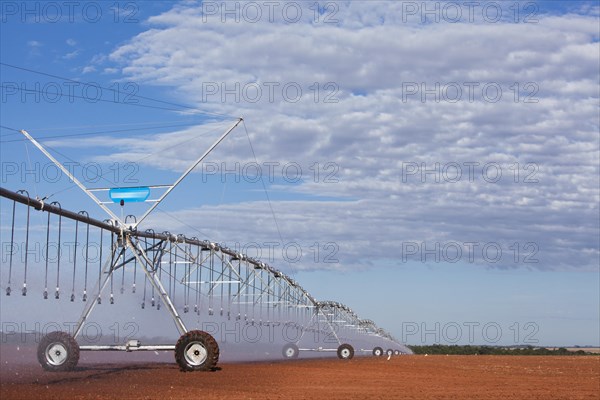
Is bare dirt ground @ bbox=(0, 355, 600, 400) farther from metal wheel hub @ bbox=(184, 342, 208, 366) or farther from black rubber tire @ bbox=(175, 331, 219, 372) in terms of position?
metal wheel hub @ bbox=(184, 342, 208, 366)

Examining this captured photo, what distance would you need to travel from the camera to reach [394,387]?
3192 cm

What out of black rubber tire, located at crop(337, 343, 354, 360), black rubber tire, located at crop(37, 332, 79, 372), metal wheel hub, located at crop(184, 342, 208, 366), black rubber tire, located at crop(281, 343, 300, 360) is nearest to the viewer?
black rubber tire, located at crop(37, 332, 79, 372)

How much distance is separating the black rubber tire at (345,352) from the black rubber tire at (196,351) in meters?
36.6

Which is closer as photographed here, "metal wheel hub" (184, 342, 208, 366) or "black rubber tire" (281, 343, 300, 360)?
"metal wheel hub" (184, 342, 208, 366)

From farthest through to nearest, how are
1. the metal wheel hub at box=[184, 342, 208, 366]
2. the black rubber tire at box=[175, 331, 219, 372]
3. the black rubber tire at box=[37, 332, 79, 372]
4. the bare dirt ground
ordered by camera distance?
1. the metal wheel hub at box=[184, 342, 208, 366]
2. the black rubber tire at box=[175, 331, 219, 372]
3. the black rubber tire at box=[37, 332, 79, 372]
4. the bare dirt ground

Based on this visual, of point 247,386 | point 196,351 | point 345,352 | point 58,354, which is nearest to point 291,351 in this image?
point 345,352

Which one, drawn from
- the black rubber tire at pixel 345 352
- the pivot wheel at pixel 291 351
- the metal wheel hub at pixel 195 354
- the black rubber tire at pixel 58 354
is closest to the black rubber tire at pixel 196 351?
the metal wheel hub at pixel 195 354

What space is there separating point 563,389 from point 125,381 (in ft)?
55.6

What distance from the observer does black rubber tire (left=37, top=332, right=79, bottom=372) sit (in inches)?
1288

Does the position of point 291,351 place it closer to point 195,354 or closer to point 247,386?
point 195,354

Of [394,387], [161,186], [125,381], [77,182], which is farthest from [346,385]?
[77,182]

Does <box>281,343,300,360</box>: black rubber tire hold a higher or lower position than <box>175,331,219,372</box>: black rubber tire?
lower

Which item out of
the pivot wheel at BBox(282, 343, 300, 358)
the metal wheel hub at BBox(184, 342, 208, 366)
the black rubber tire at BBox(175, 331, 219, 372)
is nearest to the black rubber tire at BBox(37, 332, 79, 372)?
the black rubber tire at BBox(175, 331, 219, 372)

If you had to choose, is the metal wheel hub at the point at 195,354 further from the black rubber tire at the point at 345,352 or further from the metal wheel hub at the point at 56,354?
the black rubber tire at the point at 345,352
